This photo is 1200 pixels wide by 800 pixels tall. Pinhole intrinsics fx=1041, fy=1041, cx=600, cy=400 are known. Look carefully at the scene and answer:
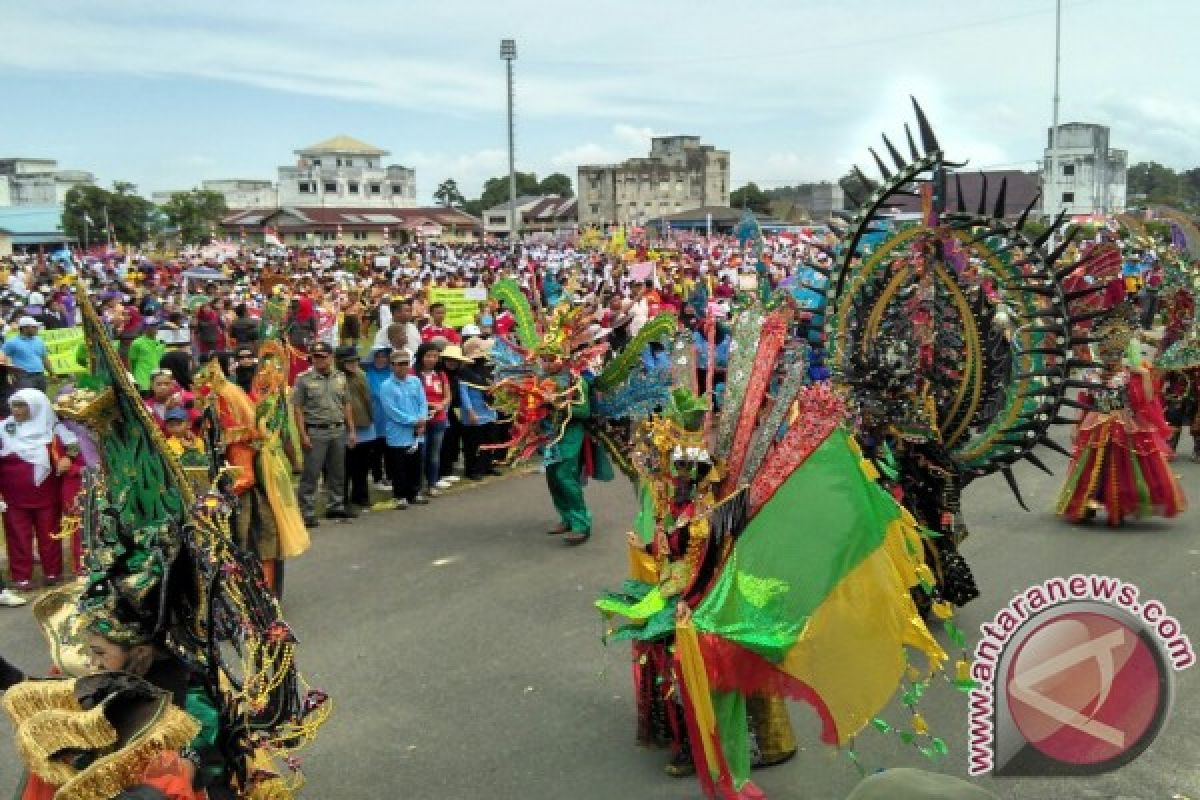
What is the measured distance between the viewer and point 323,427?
8.54 metres

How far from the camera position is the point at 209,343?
507 inches

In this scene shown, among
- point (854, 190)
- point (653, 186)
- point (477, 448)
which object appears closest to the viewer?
point (854, 190)

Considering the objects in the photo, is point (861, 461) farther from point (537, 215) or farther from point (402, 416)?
point (537, 215)

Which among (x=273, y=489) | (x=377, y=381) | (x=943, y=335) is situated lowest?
(x=273, y=489)

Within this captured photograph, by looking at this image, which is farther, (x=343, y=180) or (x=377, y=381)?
(x=343, y=180)

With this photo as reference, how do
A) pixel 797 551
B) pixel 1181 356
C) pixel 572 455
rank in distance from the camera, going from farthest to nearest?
pixel 1181 356 → pixel 572 455 → pixel 797 551

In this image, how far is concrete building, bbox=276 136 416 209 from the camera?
328 ft

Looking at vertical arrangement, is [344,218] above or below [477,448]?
above

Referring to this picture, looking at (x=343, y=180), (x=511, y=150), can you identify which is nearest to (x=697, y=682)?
(x=511, y=150)

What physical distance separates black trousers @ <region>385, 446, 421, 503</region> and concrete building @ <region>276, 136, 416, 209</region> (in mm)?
93492

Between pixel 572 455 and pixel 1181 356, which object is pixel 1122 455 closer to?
pixel 1181 356

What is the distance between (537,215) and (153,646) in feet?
271

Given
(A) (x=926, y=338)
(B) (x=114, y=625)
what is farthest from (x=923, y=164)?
(B) (x=114, y=625)

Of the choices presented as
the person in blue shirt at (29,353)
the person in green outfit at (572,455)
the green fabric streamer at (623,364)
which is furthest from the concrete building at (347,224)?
the green fabric streamer at (623,364)
